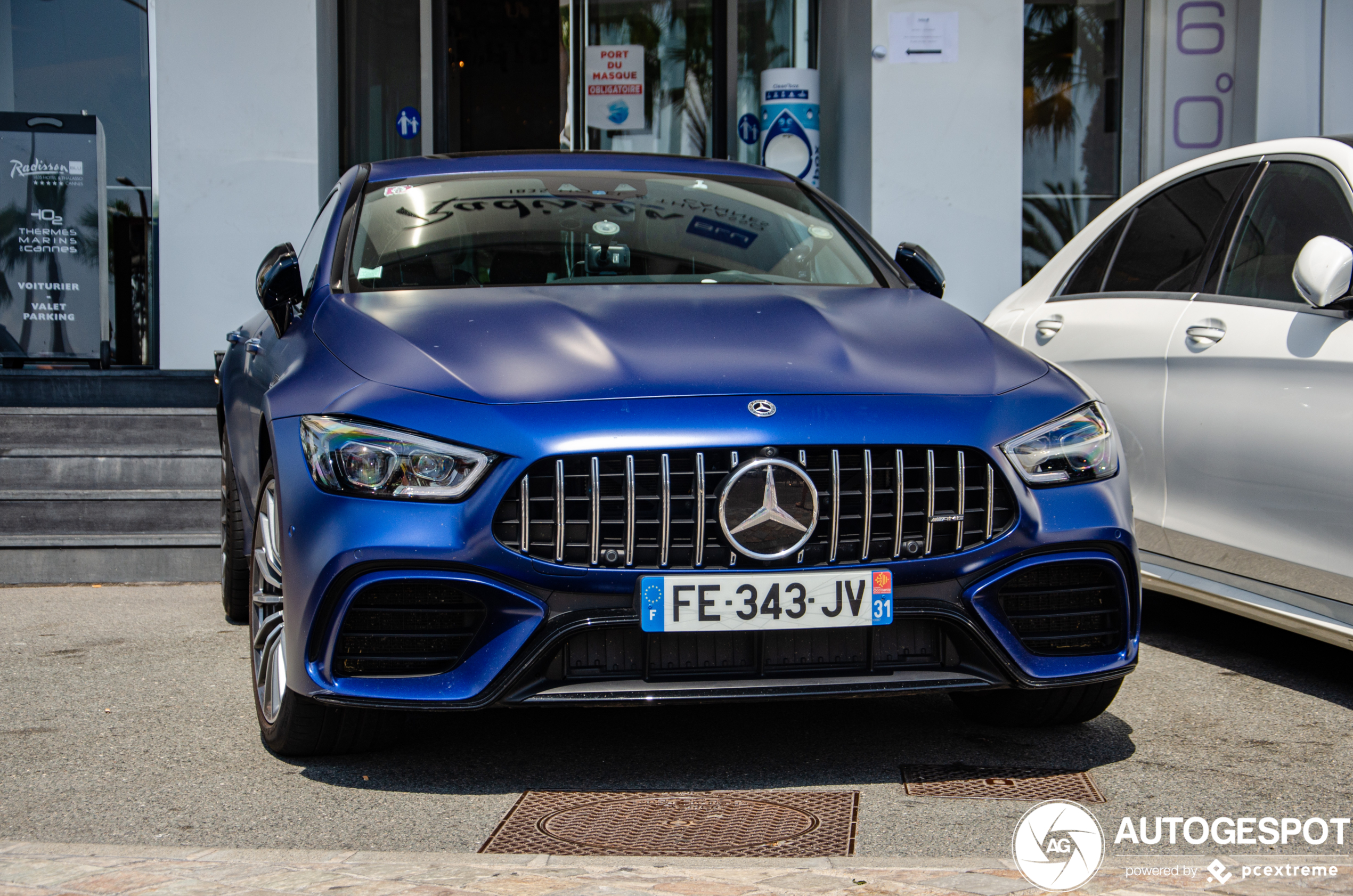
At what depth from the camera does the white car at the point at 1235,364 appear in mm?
3635

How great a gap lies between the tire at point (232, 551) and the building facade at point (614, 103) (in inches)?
158

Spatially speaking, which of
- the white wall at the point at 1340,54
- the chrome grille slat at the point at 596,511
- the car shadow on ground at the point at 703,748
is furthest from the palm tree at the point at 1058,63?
the chrome grille slat at the point at 596,511

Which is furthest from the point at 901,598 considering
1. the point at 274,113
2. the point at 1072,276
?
the point at 274,113

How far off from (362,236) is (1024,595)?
2058 millimetres

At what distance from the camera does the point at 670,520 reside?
2781 millimetres

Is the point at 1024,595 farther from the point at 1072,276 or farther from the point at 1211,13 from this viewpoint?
the point at 1211,13

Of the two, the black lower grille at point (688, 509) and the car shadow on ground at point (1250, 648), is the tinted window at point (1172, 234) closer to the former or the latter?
the car shadow on ground at point (1250, 648)

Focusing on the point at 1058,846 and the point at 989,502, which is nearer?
the point at 1058,846

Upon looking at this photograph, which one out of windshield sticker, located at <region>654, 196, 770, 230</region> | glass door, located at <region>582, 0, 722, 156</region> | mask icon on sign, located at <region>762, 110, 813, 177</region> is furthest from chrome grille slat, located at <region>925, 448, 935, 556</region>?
glass door, located at <region>582, 0, 722, 156</region>

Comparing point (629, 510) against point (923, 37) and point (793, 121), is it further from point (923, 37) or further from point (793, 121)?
point (793, 121)

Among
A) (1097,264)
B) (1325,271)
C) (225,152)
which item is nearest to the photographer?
(1325,271)

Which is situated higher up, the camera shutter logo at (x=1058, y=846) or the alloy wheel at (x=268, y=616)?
the alloy wheel at (x=268, y=616)

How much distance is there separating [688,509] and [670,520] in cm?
4

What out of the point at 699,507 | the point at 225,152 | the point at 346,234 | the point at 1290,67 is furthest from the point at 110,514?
the point at 1290,67
